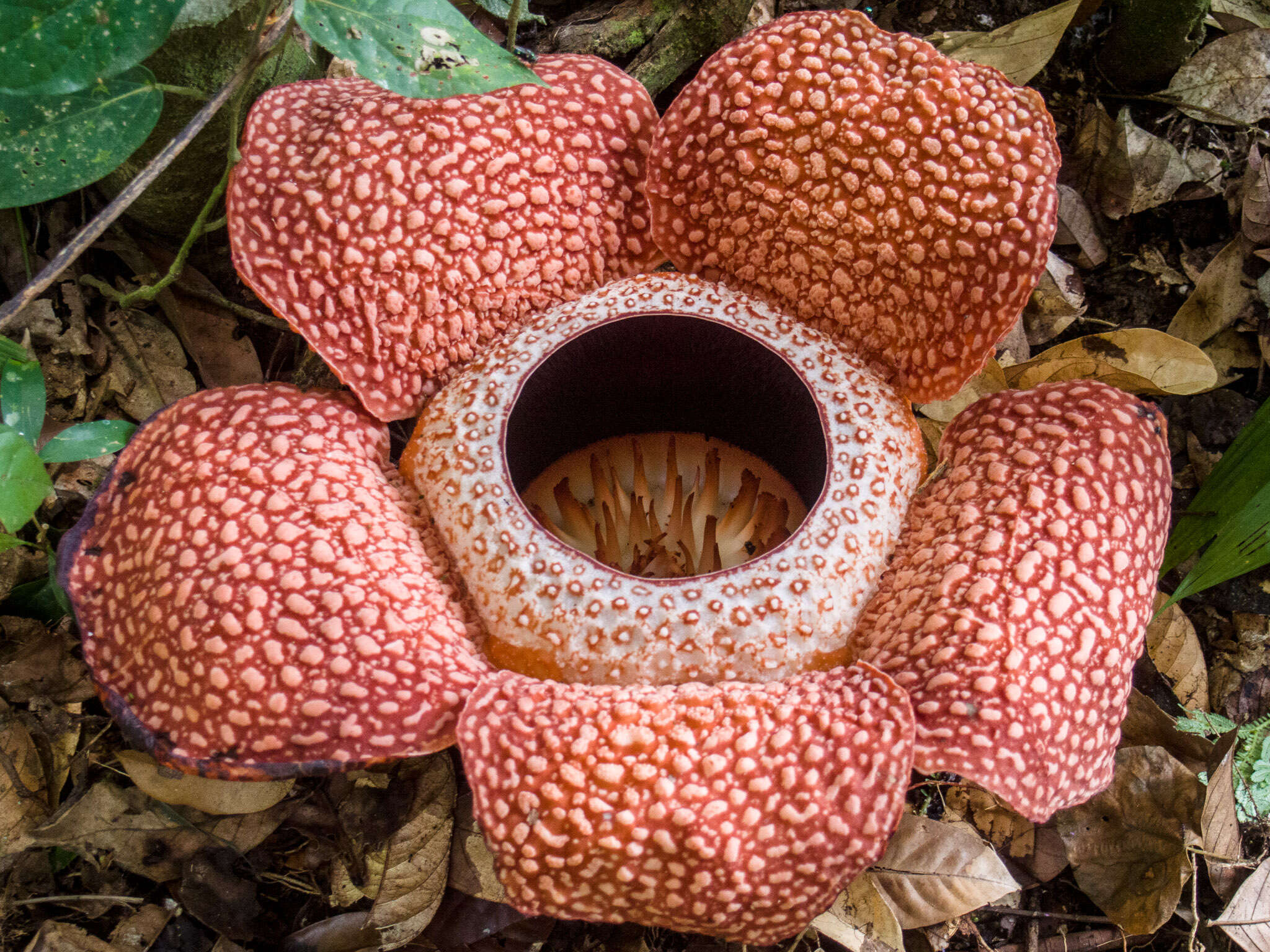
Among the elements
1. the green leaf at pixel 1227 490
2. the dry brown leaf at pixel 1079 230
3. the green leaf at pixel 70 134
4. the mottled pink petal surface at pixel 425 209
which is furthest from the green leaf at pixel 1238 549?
the green leaf at pixel 70 134

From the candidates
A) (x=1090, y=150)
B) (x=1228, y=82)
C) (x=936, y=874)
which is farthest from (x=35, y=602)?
(x=1228, y=82)

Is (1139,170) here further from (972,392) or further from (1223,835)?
(1223,835)

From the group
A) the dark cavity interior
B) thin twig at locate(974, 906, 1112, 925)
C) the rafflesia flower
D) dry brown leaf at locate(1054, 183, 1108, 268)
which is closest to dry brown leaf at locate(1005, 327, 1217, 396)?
dry brown leaf at locate(1054, 183, 1108, 268)

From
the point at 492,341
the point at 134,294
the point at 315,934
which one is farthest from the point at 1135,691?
the point at 134,294

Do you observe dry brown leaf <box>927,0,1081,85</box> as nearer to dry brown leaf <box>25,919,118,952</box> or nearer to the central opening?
the central opening

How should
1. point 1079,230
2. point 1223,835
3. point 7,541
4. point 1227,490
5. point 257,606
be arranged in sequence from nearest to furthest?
point 257,606 → point 7,541 → point 1223,835 → point 1227,490 → point 1079,230

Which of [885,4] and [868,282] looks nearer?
[868,282]

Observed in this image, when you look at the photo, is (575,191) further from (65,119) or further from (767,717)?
(767,717)
